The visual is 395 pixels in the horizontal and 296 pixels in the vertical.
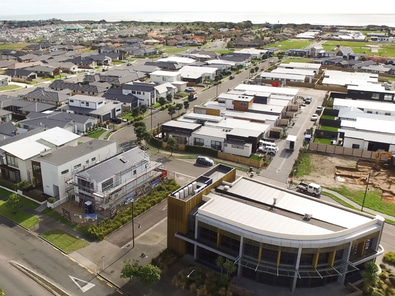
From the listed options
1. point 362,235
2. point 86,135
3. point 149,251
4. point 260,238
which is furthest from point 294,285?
point 86,135

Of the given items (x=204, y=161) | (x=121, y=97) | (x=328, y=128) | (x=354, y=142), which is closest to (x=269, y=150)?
(x=204, y=161)

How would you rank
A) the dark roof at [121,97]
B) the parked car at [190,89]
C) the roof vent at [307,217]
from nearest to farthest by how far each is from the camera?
the roof vent at [307,217] → the dark roof at [121,97] → the parked car at [190,89]

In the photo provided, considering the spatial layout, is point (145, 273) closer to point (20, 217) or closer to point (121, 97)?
point (20, 217)

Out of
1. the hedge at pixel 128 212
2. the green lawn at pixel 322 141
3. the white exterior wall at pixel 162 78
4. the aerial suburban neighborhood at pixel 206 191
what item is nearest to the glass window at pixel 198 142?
the aerial suburban neighborhood at pixel 206 191

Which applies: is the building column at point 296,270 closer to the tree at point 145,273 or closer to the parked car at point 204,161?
the tree at point 145,273

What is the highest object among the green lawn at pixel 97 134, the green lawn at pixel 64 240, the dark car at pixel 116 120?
the dark car at pixel 116 120

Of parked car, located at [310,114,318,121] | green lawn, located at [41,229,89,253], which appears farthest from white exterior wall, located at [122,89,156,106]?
green lawn, located at [41,229,89,253]
